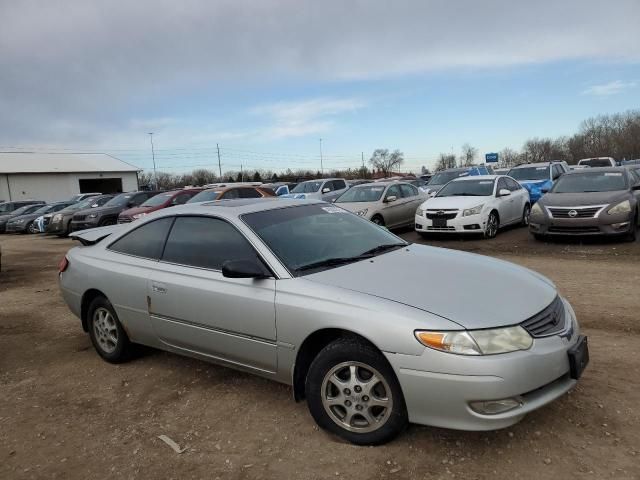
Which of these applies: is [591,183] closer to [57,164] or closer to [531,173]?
[531,173]

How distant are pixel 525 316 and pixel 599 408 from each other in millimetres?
1029

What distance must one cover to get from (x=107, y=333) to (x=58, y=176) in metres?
56.2

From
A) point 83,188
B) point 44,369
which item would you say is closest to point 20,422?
point 44,369

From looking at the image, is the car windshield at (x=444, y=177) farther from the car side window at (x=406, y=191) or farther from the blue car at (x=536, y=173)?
the car side window at (x=406, y=191)

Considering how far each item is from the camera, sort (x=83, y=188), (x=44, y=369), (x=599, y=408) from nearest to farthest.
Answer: (x=599, y=408) < (x=44, y=369) < (x=83, y=188)

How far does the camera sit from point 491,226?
1191cm

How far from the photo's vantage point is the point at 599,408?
3.39 metres

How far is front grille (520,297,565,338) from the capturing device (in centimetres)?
293

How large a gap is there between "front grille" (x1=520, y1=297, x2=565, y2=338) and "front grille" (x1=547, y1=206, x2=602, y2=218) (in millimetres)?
7500

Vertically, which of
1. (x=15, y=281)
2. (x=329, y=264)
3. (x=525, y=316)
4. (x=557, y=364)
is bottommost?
(x=15, y=281)

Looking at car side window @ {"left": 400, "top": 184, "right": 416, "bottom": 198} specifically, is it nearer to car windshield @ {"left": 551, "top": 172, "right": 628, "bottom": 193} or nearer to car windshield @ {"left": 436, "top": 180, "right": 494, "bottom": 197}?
car windshield @ {"left": 436, "top": 180, "right": 494, "bottom": 197}

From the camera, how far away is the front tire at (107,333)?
4.73 metres

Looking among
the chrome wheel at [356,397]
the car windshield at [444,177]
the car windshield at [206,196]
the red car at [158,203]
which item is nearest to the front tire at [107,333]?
the chrome wheel at [356,397]

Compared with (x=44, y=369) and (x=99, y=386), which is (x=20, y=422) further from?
(x=44, y=369)
